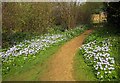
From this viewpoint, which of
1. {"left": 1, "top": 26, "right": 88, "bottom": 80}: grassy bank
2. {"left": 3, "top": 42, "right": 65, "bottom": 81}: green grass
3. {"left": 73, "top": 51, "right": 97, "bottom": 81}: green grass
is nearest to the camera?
{"left": 73, "top": 51, "right": 97, "bottom": 81}: green grass

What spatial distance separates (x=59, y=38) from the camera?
1580 cm

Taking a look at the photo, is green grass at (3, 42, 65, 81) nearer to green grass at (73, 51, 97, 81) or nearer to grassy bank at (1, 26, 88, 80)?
grassy bank at (1, 26, 88, 80)

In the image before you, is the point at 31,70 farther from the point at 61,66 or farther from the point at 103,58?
the point at 103,58

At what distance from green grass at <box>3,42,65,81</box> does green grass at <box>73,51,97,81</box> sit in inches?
53.4

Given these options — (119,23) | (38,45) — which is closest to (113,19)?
(119,23)

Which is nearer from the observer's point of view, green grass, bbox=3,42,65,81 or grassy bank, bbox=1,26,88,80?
green grass, bbox=3,42,65,81

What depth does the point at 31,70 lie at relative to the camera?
10.1m

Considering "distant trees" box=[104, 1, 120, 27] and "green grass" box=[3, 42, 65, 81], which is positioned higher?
"distant trees" box=[104, 1, 120, 27]

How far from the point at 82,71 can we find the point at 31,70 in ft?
7.24

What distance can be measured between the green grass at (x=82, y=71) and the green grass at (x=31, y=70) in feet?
4.45

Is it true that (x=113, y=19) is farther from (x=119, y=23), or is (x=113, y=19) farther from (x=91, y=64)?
(x=91, y=64)

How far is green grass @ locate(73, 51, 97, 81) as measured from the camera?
9.02 m

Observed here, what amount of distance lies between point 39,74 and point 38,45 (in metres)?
3.95

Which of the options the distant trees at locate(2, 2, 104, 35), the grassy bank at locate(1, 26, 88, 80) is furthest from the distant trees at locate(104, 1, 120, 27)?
the distant trees at locate(2, 2, 104, 35)
